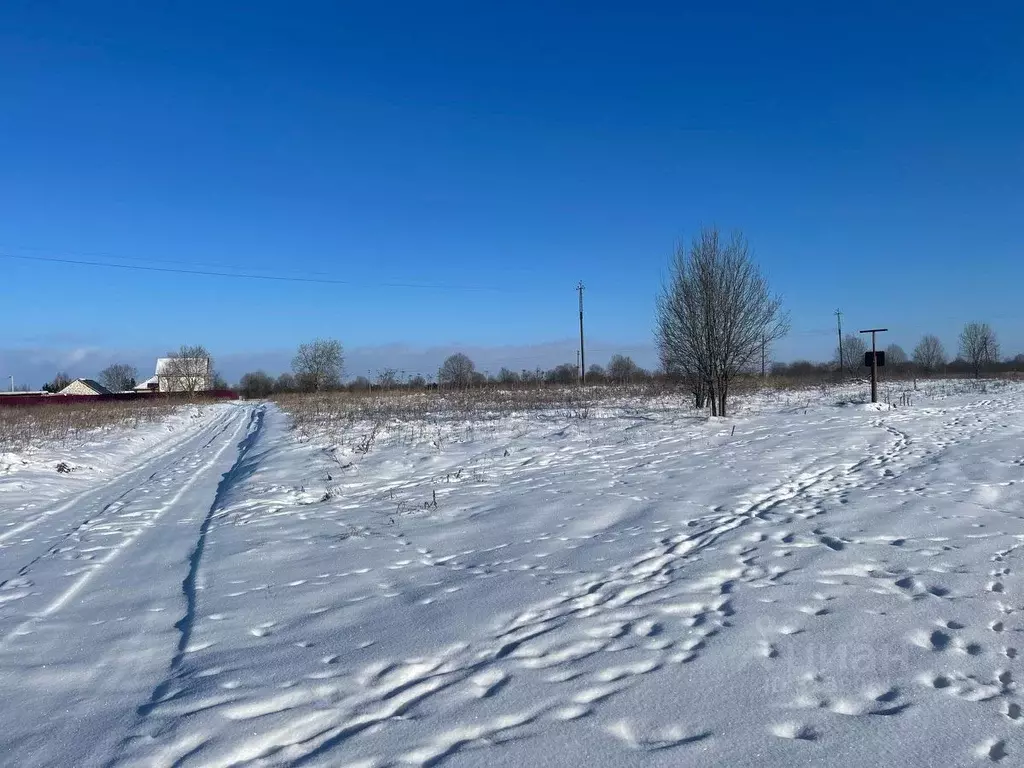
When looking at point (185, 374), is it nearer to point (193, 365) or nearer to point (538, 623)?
point (193, 365)

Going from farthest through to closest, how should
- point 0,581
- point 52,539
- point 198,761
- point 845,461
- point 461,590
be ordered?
point 845,461, point 52,539, point 0,581, point 461,590, point 198,761

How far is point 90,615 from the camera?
5.37 m

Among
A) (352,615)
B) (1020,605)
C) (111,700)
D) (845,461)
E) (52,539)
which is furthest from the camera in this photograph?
(845,461)

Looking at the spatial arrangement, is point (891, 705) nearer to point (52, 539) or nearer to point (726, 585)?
point (726, 585)

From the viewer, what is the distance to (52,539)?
8.38 metres

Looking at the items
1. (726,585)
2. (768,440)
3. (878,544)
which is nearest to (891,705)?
(726,585)

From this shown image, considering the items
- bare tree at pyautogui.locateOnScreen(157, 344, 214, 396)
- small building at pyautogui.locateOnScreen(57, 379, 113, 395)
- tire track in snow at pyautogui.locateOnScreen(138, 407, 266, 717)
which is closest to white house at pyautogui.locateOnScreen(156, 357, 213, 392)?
bare tree at pyautogui.locateOnScreen(157, 344, 214, 396)

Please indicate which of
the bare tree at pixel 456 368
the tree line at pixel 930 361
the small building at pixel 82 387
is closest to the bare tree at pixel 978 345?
the tree line at pixel 930 361

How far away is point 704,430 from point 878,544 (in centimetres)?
1067

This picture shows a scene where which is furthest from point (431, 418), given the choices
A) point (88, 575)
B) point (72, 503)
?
point (88, 575)

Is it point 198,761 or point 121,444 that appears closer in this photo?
point 198,761

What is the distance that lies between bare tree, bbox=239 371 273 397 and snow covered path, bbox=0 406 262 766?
3371 inches

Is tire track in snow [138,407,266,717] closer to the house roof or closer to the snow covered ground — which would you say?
the snow covered ground

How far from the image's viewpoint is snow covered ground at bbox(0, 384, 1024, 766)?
315 centimetres
